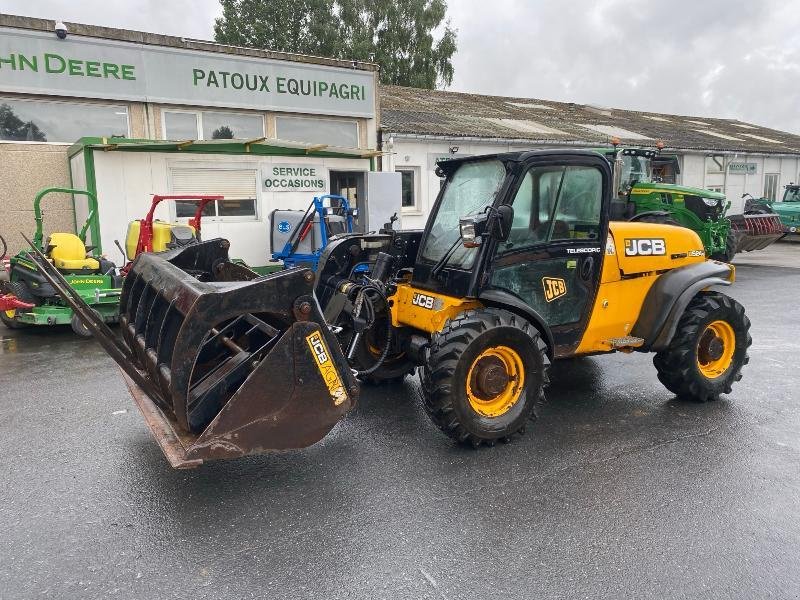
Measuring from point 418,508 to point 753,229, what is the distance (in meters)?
15.6

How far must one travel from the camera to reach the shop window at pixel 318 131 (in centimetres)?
1480

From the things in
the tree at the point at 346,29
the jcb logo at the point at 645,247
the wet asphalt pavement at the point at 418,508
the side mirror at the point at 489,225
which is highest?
the tree at the point at 346,29

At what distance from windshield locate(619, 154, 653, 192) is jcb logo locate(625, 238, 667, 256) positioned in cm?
1002

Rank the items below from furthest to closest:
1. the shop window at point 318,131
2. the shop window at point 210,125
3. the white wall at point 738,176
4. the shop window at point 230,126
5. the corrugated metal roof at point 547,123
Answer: the white wall at point 738,176, the corrugated metal roof at point 547,123, the shop window at point 318,131, the shop window at point 230,126, the shop window at point 210,125

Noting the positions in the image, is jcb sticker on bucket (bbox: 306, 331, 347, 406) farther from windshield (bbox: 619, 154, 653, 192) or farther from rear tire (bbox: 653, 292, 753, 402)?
windshield (bbox: 619, 154, 653, 192)

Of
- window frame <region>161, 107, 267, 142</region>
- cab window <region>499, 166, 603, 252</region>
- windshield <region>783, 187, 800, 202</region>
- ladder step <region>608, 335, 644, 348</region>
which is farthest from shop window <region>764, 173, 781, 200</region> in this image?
cab window <region>499, 166, 603, 252</region>

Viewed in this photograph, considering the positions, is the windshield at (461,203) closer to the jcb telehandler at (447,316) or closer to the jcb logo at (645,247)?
the jcb telehandler at (447,316)

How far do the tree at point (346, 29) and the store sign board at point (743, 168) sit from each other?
1777 centimetres

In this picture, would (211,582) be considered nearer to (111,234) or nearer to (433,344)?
(433,344)

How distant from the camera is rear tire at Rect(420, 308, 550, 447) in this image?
162 inches

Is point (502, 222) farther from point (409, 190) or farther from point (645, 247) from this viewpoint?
point (409, 190)

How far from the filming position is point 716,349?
17.6 ft

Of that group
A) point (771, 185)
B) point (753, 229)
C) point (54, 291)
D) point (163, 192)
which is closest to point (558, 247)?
point (54, 291)

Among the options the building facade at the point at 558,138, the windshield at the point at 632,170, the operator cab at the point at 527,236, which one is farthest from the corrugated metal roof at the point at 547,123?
the operator cab at the point at 527,236
